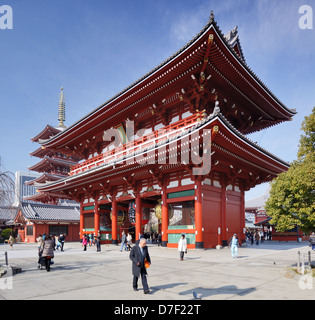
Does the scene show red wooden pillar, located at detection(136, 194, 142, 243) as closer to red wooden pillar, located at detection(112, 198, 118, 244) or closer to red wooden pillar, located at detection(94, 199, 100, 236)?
red wooden pillar, located at detection(112, 198, 118, 244)

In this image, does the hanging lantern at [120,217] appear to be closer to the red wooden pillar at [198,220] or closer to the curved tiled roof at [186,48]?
the curved tiled roof at [186,48]

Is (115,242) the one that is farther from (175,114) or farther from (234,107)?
(234,107)

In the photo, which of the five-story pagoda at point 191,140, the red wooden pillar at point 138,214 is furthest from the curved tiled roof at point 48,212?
the red wooden pillar at point 138,214

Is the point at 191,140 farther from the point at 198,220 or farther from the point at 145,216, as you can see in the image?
the point at 145,216

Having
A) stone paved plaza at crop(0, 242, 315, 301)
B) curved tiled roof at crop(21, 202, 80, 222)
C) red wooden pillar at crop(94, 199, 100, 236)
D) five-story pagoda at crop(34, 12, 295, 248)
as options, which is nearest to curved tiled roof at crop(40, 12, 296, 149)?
five-story pagoda at crop(34, 12, 295, 248)

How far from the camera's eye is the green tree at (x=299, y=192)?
1173 cm

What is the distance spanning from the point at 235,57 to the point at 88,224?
23.7 m

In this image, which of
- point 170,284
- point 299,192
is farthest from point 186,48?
point 170,284

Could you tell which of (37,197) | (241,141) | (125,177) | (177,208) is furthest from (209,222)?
(37,197)

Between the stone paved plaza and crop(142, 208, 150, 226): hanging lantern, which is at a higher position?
crop(142, 208, 150, 226): hanging lantern

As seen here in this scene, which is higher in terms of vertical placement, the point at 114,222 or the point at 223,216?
the point at 223,216

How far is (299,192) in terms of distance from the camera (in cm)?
1223

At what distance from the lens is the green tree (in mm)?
11733

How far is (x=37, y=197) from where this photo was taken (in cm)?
5591
